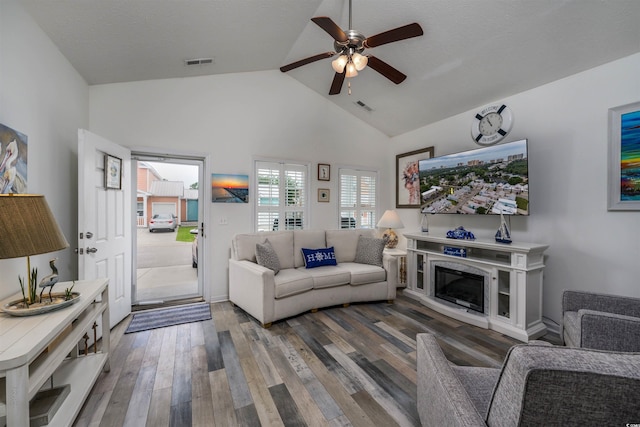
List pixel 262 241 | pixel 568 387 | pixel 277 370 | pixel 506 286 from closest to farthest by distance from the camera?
pixel 568 387 → pixel 277 370 → pixel 506 286 → pixel 262 241

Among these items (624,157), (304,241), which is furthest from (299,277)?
(624,157)

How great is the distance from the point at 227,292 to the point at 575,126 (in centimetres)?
471

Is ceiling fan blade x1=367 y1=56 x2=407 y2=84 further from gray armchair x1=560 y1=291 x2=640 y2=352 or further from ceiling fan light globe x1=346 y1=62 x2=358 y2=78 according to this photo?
gray armchair x1=560 y1=291 x2=640 y2=352

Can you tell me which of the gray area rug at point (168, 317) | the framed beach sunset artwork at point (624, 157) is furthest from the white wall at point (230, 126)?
the framed beach sunset artwork at point (624, 157)

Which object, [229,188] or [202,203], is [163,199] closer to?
[202,203]

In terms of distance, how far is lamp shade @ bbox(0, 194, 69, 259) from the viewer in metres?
1.31

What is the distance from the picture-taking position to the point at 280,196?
436 centimetres

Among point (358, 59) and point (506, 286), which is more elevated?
point (358, 59)

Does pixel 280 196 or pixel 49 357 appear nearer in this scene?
pixel 49 357

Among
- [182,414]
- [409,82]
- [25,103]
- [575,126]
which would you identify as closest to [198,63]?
[25,103]

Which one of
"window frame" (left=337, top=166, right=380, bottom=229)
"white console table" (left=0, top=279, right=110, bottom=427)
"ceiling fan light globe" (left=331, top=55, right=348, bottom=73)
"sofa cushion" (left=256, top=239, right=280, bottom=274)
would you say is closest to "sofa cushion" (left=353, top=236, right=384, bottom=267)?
"window frame" (left=337, top=166, right=380, bottom=229)

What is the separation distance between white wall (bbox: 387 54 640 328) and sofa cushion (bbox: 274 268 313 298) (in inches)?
105

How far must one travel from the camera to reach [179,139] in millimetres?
3611

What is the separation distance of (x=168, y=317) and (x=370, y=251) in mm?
2835
